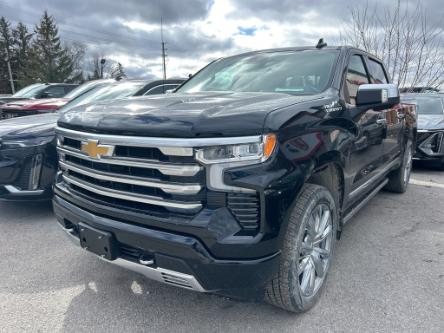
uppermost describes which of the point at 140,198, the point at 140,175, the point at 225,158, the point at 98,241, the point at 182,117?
the point at 182,117

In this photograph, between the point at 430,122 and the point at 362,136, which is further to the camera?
the point at 430,122

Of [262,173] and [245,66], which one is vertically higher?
[245,66]

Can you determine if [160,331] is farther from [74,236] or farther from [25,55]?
[25,55]

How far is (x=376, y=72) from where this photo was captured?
428cm

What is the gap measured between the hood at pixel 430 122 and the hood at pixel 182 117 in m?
5.49

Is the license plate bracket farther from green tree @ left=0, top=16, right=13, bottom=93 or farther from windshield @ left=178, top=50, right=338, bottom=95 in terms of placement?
green tree @ left=0, top=16, right=13, bottom=93

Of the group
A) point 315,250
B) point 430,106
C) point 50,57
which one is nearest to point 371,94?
point 315,250

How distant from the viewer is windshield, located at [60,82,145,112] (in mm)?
5441

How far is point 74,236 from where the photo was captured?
243 cm

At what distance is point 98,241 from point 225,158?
37.1 inches

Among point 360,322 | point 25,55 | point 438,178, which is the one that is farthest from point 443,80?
point 25,55

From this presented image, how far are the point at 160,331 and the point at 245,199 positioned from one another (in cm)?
107

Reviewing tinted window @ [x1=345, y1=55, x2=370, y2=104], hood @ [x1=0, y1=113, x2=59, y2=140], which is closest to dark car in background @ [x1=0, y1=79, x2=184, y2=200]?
hood @ [x1=0, y1=113, x2=59, y2=140]

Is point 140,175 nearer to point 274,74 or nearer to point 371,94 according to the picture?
point 274,74
